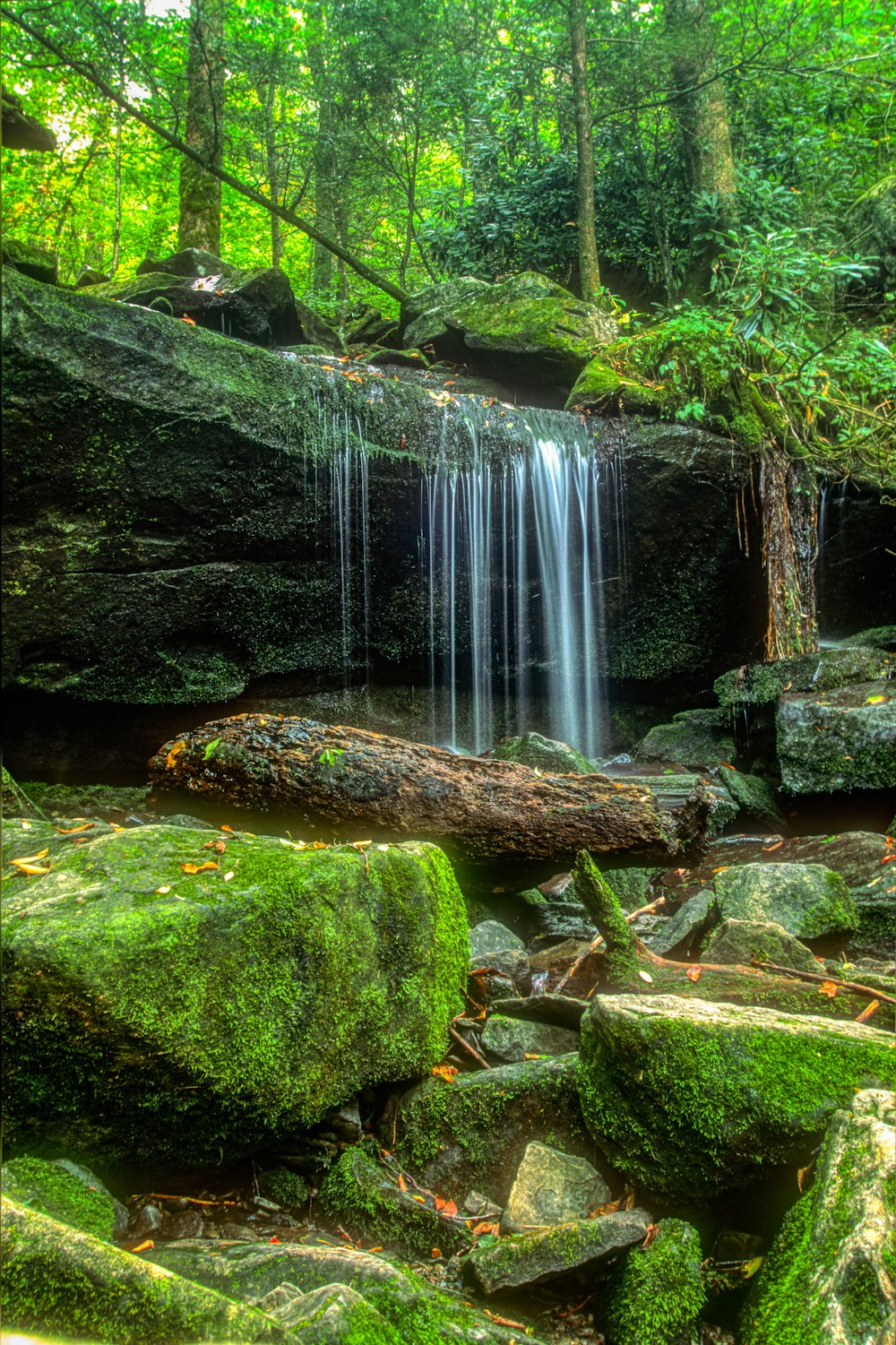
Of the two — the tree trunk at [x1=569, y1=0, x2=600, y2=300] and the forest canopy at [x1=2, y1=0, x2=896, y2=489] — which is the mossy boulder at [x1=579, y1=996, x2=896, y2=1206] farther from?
the tree trunk at [x1=569, y1=0, x2=600, y2=300]

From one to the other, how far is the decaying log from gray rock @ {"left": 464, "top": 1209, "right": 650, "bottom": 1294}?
3.34ft

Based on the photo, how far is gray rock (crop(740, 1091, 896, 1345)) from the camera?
5.37 feet

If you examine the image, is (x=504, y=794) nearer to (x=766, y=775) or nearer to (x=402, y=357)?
(x=766, y=775)

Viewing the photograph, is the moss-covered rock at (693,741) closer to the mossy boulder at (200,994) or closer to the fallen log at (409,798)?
the fallen log at (409,798)

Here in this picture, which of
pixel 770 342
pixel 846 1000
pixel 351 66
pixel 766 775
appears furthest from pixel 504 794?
pixel 351 66

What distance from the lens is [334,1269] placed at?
1.91m

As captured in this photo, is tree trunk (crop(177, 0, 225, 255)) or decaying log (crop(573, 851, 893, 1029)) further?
tree trunk (crop(177, 0, 225, 255))

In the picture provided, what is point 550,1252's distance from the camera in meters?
2.07

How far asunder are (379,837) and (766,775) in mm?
4836

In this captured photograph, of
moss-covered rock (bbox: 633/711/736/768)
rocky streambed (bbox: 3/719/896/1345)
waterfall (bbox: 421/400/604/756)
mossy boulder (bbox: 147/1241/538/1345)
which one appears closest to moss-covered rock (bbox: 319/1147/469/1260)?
rocky streambed (bbox: 3/719/896/1345)

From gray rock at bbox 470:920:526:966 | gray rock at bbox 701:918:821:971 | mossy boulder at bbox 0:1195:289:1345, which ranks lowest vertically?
gray rock at bbox 470:920:526:966

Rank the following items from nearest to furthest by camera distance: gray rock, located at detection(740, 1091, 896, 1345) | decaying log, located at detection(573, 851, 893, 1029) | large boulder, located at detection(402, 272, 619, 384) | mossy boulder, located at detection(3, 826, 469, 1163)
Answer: gray rock, located at detection(740, 1091, 896, 1345) < mossy boulder, located at detection(3, 826, 469, 1163) < decaying log, located at detection(573, 851, 893, 1029) < large boulder, located at detection(402, 272, 619, 384)

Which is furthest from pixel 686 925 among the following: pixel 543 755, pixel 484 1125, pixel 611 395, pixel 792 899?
pixel 611 395

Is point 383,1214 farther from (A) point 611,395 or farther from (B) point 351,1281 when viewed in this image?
(A) point 611,395
